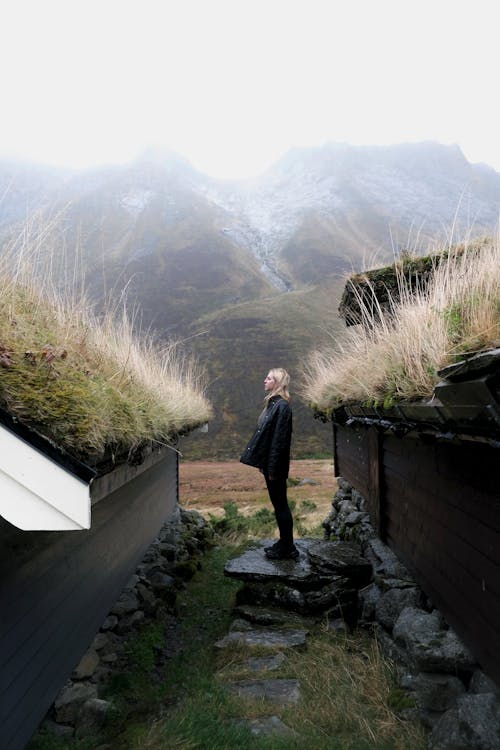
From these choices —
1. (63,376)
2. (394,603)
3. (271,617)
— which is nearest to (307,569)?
(271,617)

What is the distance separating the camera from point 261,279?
6228cm

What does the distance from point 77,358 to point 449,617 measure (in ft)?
10.7

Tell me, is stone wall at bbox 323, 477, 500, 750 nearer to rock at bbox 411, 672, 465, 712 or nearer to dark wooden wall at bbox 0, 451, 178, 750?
rock at bbox 411, 672, 465, 712

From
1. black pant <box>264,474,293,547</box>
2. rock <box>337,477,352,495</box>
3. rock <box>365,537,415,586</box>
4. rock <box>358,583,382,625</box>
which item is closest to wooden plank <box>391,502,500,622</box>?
rock <box>365,537,415,586</box>

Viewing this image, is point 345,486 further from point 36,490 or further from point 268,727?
point 36,490

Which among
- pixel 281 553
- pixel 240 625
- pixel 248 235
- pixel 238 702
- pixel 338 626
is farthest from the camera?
pixel 248 235

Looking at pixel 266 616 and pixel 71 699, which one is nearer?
pixel 71 699

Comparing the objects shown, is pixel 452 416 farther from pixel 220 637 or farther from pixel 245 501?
pixel 245 501

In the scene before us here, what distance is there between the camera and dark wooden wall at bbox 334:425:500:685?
109 inches

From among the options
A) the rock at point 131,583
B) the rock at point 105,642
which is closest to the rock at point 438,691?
the rock at point 105,642

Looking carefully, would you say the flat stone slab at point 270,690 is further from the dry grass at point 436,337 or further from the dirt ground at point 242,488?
the dirt ground at point 242,488

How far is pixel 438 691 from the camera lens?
10.2ft

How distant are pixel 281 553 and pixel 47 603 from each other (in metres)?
3.37

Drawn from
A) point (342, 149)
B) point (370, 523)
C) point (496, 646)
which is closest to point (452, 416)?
point (496, 646)
